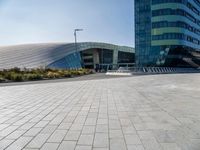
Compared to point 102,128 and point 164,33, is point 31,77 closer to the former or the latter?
point 102,128

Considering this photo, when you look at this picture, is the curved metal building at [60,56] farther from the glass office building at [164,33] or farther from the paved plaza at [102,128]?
the paved plaza at [102,128]

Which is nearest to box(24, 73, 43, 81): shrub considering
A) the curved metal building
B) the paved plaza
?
the paved plaza

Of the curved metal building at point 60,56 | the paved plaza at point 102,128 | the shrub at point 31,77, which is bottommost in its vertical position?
the paved plaza at point 102,128

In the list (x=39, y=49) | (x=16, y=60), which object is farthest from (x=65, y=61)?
(x=16, y=60)

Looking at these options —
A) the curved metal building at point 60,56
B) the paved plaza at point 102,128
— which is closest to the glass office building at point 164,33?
the curved metal building at point 60,56

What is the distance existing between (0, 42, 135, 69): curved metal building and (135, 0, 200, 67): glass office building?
21163mm

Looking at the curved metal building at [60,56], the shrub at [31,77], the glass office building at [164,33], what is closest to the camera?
the shrub at [31,77]

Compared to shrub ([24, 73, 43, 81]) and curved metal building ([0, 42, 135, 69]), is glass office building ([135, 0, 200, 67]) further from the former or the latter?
shrub ([24, 73, 43, 81])

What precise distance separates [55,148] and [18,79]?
21305 millimetres

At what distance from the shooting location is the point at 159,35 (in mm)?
56594

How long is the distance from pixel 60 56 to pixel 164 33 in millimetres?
31048

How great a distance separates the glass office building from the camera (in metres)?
55.9

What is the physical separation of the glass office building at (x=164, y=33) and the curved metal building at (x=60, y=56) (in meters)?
21.2

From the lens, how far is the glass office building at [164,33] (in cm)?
5588
